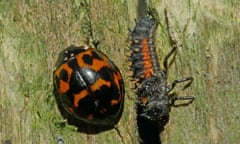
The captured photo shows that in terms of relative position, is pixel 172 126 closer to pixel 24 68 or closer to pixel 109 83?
pixel 109 83

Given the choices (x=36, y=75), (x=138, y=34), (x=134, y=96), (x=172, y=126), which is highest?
(x=138, y=34)

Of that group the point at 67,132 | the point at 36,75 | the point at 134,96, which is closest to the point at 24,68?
the point at 36,75

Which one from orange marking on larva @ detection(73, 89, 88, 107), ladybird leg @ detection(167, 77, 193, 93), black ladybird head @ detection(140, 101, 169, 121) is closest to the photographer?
ladybird leg @ detection(167, 77, 193, 93)

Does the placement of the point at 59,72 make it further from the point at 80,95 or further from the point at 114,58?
the point at 114,58

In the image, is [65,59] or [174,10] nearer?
[174,10]

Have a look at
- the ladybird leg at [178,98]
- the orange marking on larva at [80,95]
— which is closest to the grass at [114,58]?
the ladybird leg at [178,98]

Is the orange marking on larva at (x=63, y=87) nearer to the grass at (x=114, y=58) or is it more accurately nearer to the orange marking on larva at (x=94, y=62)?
the grass at (x=114, y=58)

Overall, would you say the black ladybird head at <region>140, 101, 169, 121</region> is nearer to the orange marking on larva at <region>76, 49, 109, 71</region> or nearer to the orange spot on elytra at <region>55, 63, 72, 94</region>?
the orange marking on larva at <region>76, 49, 109, 71</region>

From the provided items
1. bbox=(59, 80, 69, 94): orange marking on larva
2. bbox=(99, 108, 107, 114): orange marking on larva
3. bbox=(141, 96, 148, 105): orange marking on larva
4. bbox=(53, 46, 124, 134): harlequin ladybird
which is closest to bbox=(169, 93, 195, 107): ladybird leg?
bbox=(141, 96, 148, 105): orange marking on larva
